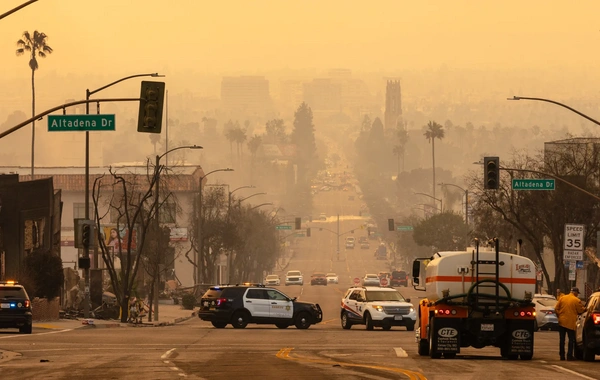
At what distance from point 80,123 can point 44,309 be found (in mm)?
22276

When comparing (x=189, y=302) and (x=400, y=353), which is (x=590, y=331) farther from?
(x=189, y=302)

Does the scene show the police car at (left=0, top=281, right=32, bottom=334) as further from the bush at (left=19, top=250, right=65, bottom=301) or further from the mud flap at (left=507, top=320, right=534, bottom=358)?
the mud flap at (left=507, top=320, right=534, bottom=358)

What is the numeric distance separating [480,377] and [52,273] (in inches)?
1739

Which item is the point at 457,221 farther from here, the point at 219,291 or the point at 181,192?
the point at 219,291

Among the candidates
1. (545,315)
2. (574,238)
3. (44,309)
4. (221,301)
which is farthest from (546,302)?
(44,309)

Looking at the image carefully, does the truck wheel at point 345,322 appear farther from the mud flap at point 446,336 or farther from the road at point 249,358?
the mud flap at point 446,336

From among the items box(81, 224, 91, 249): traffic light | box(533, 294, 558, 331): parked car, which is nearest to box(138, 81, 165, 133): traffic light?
box(81, 224, 91, 249): traffic light

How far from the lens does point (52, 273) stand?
66.4 meters

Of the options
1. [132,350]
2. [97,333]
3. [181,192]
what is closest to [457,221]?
[181,192]

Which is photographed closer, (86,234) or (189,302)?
(86,234)

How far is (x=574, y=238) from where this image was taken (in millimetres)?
59312

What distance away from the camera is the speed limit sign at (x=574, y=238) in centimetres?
5909

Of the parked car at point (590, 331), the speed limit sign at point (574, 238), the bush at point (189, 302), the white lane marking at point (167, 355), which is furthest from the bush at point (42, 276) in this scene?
the parked car at point (590, 331)

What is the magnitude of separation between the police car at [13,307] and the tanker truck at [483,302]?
17680 millimetres
